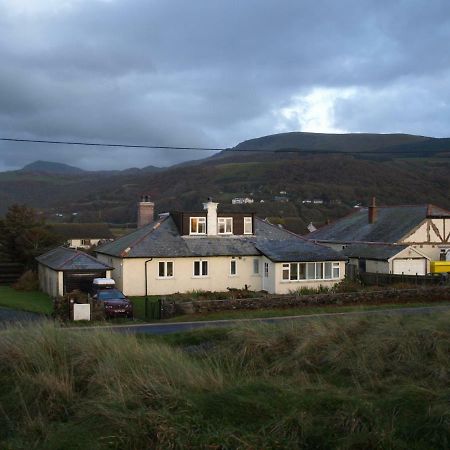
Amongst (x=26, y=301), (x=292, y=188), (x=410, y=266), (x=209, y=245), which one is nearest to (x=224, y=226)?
(x=209, y=245)

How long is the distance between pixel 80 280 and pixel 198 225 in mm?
8584

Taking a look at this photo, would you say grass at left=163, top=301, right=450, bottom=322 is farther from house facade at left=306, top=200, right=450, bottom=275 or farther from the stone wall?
house facade at left=306, top=200, right=450, bottom=275

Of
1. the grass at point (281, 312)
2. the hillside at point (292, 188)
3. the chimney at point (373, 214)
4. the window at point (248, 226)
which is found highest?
the hillside at point (292, 188)

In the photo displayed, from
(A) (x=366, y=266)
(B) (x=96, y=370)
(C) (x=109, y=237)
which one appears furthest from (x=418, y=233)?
(C) (x=109, y=237)

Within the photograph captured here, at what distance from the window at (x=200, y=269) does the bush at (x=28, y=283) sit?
1300cm

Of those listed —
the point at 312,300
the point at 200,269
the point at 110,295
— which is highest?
the point at 200,269

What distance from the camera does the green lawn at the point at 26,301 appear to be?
31.6 metres

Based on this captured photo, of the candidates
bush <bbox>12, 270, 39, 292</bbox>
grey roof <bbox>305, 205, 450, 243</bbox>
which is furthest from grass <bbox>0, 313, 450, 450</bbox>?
grey roof <bbox>305, 205, 450, 243</bbox>

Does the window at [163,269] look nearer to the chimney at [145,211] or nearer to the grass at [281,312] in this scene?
the grass at [281,312]

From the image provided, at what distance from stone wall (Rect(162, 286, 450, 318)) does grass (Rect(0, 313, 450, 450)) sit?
1425cm

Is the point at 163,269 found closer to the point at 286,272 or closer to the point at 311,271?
the point at 286,272

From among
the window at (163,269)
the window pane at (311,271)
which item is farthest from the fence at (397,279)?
the window at (163,269)

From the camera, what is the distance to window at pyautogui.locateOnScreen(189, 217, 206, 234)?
39.8 meters

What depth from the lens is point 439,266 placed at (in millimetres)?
44344
